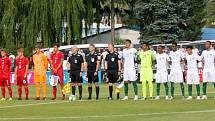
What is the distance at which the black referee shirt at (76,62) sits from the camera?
2527 centimetres

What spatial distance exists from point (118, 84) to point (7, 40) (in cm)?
2563

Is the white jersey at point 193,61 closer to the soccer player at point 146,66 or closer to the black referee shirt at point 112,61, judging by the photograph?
the soccer player at point 146,66

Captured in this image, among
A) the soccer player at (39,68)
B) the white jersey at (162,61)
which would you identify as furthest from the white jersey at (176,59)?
the soccer player at (39,68)

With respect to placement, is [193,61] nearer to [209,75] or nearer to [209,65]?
[209,65]

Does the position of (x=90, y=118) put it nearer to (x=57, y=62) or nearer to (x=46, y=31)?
(x=57, y=62)

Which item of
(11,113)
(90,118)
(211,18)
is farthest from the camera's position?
(211,18)

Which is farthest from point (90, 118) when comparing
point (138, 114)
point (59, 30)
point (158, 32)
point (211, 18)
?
point (211, 18)

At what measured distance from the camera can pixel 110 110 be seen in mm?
20094

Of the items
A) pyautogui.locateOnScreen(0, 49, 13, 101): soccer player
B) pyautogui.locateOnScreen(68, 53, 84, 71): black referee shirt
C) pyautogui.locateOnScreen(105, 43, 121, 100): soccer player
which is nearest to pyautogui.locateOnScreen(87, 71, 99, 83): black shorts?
pyautogui.locateOnScreen(68, 53, 84, 71): black referee shirt

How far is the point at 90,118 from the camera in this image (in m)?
17.9

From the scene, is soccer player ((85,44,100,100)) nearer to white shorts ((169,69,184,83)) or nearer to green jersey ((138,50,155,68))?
green jersey ((138,50,155,68))

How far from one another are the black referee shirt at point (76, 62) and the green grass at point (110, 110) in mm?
1932

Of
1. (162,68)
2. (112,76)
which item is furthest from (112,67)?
(162,68)

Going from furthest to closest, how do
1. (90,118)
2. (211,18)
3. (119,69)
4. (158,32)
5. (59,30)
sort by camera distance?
1. (211,18)
2. (158,32)
3. (59,30)
4. (119,69)
5. (90,118)
